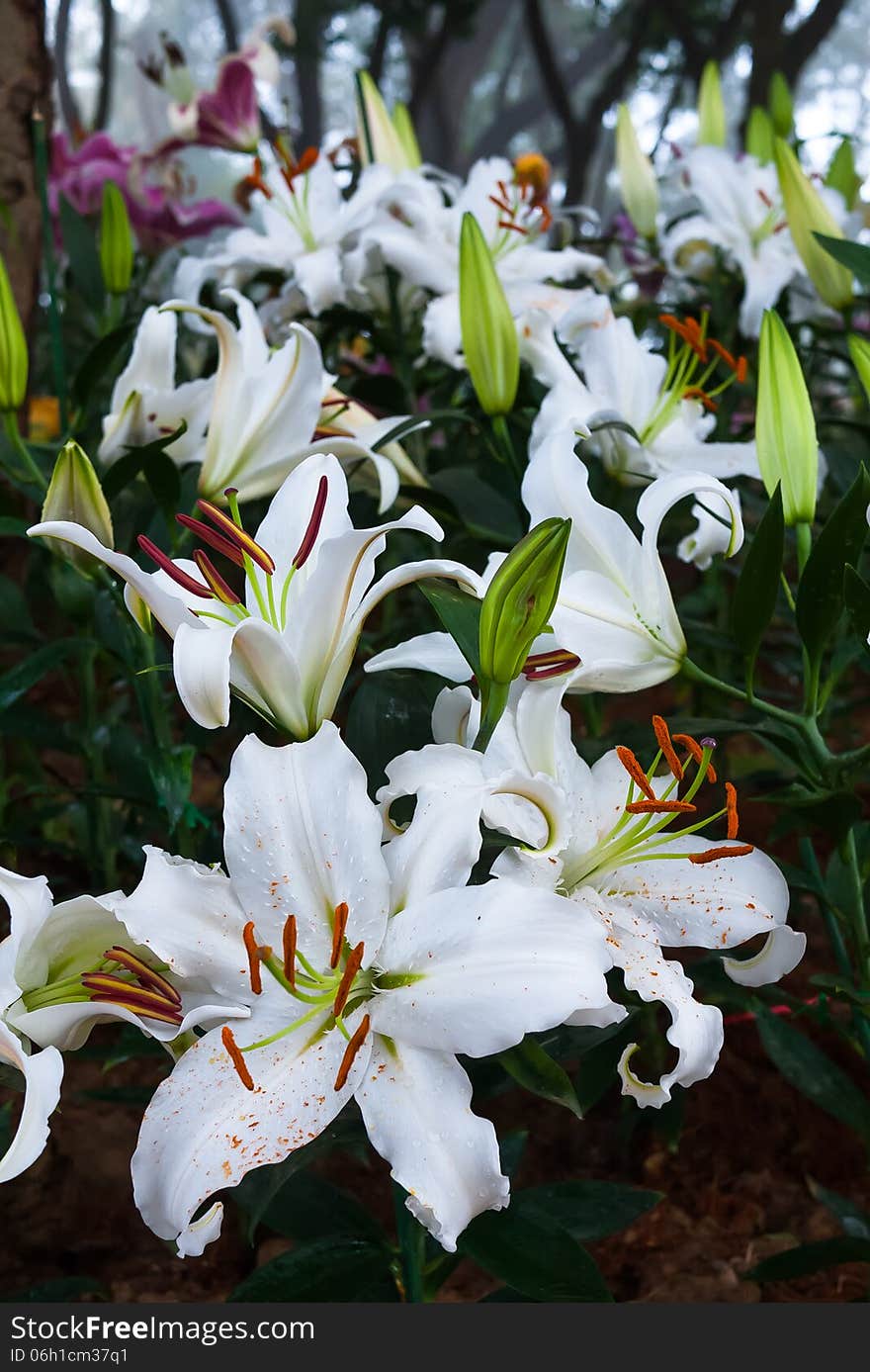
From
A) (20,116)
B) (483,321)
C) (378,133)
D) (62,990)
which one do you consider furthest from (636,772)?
(20,116)

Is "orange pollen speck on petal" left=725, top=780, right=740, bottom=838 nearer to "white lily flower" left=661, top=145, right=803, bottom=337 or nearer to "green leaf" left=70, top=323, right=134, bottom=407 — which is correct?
"green leaf" left=70, top=323, right=134, bottom=407

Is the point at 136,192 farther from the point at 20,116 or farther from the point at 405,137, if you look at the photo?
the point at 405,137

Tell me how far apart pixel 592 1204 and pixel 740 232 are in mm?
811

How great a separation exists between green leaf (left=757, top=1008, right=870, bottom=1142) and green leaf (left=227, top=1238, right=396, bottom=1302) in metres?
0.24

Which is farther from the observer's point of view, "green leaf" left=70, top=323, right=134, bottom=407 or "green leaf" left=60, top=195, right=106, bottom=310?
"green leaf" left=60, top=195, right=106, bottom=310

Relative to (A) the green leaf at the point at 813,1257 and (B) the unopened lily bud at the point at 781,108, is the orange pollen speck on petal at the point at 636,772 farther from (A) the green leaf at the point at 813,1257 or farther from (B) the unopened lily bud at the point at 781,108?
(B) the unopened lily bud at the point at 781,108

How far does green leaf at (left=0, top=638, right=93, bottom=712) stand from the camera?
669mm

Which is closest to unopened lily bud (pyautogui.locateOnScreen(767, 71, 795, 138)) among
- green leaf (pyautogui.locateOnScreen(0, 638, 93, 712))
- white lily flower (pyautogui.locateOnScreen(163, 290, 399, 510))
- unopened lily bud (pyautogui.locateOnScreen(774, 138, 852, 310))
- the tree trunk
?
unopened lily bud (pyautogui.locateOnScreen(774, 138, 852, 310))

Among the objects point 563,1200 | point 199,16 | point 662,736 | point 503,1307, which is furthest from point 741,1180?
point 199,16

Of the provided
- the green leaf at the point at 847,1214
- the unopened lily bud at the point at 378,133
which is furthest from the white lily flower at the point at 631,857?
the unopened lily bud at the point at 378,133

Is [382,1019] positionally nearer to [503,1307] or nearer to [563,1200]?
[503,1307]

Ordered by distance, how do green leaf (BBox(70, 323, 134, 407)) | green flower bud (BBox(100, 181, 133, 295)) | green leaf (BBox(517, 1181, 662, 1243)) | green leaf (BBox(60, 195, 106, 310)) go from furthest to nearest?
1. green leaf (BBox(60, 195, 106, 310))
2. green flower bud (BBox(100, 181, 133, 295))
3. green leaf (BBox(70, 323, 134, 407))
4. green leaf (BBox(517, 1181, 662, 1243))

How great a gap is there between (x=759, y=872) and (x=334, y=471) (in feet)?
0.80

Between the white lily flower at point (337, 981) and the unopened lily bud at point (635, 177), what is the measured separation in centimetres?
94
